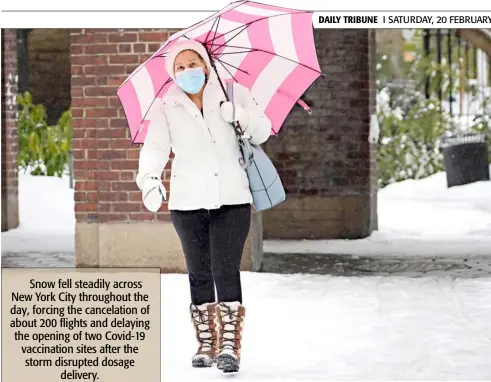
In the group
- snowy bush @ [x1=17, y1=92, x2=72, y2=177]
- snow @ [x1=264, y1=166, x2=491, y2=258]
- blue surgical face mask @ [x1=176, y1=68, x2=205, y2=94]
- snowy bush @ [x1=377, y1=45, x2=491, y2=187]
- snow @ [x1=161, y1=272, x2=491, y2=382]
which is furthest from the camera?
snowy bush @ [x1=377, y1=45, x2=491, y2=187]

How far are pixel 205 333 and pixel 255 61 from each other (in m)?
1.34

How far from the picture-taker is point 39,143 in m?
14.3

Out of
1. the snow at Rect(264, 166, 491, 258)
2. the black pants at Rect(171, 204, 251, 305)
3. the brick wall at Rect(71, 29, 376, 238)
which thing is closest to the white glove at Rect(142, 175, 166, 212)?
the black pants at Rect(171, 204, 251, 305)

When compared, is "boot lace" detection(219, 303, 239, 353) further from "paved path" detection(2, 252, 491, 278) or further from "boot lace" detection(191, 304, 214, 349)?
"paved path" detection(2, 252, 491, 278)

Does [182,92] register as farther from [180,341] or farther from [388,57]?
[388,57]

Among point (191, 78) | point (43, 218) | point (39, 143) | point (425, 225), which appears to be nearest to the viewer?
point (191, 78)

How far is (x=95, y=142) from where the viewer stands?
8.10 metres

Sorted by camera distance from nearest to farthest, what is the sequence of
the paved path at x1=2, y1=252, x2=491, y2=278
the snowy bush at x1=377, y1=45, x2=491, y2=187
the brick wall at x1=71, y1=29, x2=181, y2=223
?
1. the brick wall at x1=71, y1=29, x2=181, y2=223
2. the paved path at x1=2, y1=252, x2=491, y2=278
3. the snowy bush at x1=377, y1=45, x2=491, y2=187

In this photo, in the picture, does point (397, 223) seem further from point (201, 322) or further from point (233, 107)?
point (233, 107)

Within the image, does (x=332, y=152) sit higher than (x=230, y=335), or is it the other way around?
(x=332, y=152)

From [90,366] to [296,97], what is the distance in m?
1.64

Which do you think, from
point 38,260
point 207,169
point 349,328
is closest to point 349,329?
point 349,328

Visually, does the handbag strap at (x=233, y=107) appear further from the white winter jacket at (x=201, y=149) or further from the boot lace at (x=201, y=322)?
the boot lace at (x=201, y=322)

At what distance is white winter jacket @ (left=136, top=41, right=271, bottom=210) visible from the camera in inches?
198
